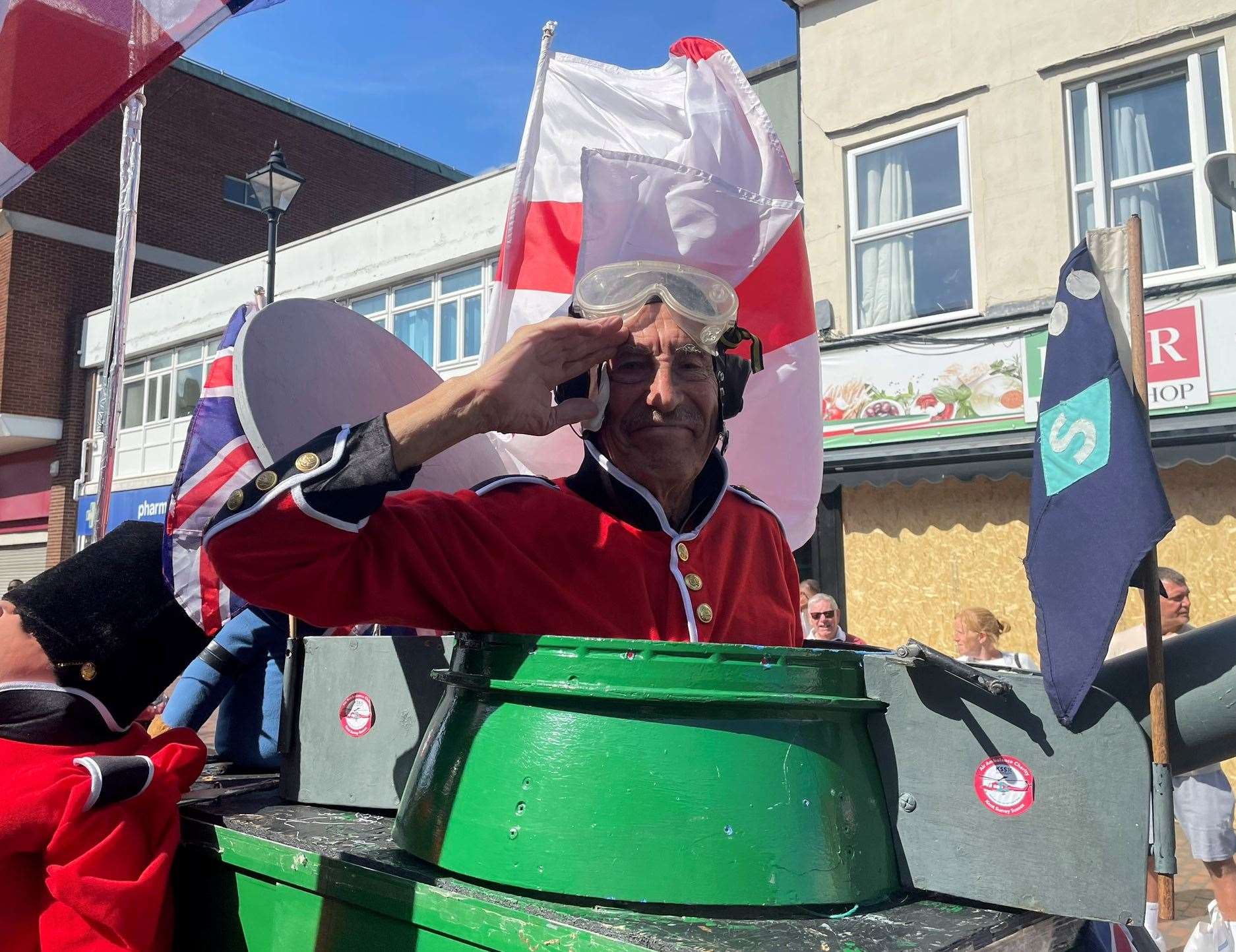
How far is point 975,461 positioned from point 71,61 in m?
7.51

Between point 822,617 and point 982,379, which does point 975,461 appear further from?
point 822,617

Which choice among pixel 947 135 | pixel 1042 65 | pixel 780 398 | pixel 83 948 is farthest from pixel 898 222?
pixel 83 948

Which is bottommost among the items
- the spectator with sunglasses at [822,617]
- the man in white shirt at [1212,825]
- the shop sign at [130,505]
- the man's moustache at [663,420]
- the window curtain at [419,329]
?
the man in white shirt at [1212,825]

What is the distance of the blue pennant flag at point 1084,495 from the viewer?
1349 mm

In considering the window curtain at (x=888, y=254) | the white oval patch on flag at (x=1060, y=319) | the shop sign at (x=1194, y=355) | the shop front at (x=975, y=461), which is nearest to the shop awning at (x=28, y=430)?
the shop front at (x=975, y=461)

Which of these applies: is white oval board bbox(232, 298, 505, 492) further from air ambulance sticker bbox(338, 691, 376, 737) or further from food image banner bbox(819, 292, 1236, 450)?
food image banner bbox(819, 292, 1236, 450)

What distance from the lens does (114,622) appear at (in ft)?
6.68

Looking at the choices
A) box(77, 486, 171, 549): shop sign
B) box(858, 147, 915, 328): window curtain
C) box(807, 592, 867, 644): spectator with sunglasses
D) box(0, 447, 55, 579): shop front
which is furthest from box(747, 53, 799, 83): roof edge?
box(0, 447, 55, 579): shop front

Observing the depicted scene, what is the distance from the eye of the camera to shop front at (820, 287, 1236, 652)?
287 inches

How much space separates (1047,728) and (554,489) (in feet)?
3.17

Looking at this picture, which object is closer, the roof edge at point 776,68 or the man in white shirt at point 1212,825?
the man in white shirt at point 1212,825

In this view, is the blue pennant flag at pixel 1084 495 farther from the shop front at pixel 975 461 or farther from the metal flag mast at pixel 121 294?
the shop front at pixel 975 461

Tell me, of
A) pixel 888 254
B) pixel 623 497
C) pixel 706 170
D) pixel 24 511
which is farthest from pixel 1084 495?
pixel 24 511

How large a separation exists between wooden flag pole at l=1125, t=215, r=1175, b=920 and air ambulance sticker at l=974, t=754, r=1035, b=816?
0.55ft
